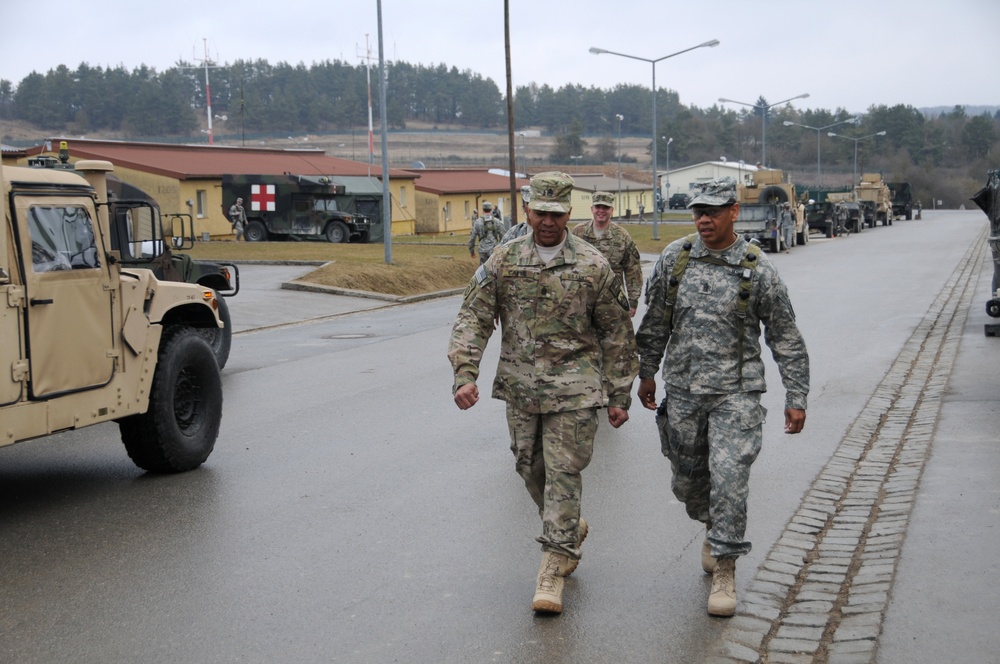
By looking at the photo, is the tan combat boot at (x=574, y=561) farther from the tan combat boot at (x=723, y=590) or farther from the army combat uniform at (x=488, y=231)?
the army combat uniform at (x=488, y=231)

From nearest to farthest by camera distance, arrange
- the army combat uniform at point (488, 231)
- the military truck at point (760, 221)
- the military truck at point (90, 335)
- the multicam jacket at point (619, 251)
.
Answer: the military truck at point (90, 335)
the multicam jacket at point (619, 251)
the army combat uniform at point (488, 231)
the military truck at point (760, 221)

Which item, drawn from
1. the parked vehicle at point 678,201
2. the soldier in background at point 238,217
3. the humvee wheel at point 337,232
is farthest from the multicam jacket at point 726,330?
the parked vehicle at point 678,201

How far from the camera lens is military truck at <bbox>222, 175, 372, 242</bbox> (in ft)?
142

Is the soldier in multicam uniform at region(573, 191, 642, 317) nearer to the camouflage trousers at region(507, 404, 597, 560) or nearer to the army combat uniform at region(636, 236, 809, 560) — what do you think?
the army combat uniform at region(636, 236, 809, 560)

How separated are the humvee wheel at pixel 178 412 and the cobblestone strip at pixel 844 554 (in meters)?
4.11

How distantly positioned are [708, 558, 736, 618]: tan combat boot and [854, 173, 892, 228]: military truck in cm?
6011

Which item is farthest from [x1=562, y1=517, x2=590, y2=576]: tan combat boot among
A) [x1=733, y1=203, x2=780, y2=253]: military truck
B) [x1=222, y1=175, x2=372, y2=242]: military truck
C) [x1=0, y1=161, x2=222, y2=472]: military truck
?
[x1=222, y1=175, x2=372, y2=242]: military truck

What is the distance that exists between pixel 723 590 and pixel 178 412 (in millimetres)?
4672

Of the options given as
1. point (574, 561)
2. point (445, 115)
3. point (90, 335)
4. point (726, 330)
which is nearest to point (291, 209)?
point (90, 335)

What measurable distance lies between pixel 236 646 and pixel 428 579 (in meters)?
1.15

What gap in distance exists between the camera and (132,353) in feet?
26.4

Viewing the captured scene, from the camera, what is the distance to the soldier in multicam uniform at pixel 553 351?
544cm

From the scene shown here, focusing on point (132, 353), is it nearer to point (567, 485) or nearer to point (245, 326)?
point (567, 485)

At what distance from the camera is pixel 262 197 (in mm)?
43312
